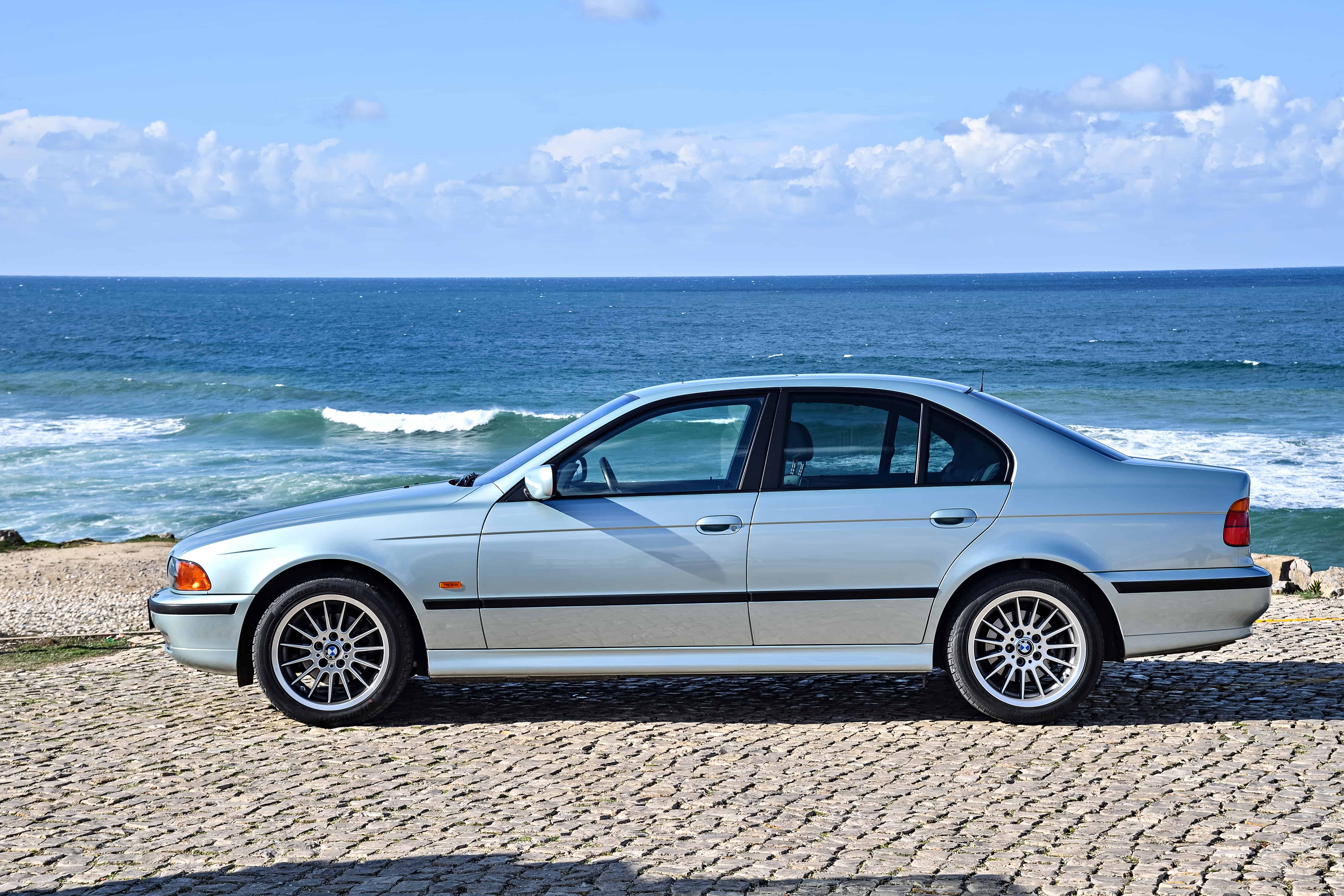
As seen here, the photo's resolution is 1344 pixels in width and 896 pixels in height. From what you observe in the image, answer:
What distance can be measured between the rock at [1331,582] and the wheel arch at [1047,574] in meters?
6.39

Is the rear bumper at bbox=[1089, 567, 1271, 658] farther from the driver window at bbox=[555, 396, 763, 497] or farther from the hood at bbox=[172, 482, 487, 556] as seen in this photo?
the hood at bbox=[172, 482, 487, 556]

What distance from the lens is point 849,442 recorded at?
612cm

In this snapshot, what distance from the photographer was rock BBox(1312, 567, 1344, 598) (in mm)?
11508

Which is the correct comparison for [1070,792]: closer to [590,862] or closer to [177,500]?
[590,862]

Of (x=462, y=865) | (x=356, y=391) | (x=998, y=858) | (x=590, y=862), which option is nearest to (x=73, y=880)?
(x=462, y=865)

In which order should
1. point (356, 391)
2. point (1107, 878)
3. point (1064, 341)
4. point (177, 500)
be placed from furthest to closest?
point (1064, 341), point (356, 391), point (177, 500), point (1107, 878)

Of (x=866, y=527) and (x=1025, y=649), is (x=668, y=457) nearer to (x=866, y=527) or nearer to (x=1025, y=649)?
(x=866, y=527)

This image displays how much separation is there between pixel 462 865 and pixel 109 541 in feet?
57.8

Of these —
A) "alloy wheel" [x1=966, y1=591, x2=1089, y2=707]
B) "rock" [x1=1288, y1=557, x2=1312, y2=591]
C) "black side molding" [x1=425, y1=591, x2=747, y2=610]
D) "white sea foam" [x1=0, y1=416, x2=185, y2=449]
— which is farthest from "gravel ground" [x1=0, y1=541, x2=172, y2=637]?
"white sea foam" [x1=0, y1=416, x2=185, y2=449]

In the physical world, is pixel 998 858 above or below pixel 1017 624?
below

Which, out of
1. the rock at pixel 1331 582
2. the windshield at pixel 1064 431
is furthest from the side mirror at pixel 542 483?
the rock at pixel 1331 582

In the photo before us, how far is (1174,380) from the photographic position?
1914 inches

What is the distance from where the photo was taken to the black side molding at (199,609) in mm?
6113

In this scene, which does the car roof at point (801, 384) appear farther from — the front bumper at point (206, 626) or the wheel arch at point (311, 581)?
the front bumper at point (206, 626)
